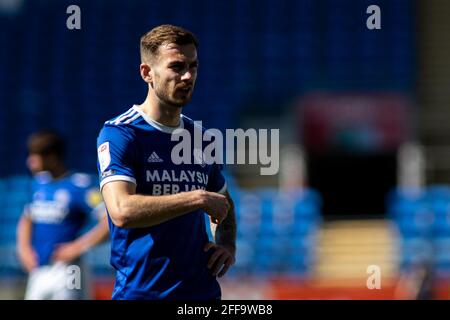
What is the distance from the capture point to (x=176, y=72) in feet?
12.6

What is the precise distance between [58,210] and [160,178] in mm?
3703

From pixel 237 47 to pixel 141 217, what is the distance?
526 inches

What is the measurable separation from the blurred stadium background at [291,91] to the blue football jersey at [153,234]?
389 inches

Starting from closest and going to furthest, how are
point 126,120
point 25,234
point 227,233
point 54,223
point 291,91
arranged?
1. point 126,120
2. point 227,233
3. point 54,223
4. point 25,234
5. point 291,91

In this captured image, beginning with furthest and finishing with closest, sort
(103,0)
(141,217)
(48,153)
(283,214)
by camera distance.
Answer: (103,0)
(283,214)
(48,153)
(141,217)

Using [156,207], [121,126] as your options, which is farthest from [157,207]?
[121,126]

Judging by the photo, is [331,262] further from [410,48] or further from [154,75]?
[154,75]

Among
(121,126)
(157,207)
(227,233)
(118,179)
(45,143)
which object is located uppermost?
(45,143)

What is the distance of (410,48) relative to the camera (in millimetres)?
16500

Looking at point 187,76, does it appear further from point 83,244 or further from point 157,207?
point 83,244

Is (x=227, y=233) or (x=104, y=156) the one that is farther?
(x=227, y=233)

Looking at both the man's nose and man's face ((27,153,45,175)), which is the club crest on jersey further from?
man's face ((27,153,45,175))

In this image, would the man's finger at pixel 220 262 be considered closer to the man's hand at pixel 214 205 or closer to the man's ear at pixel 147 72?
the man's hand at pixel 214 205
